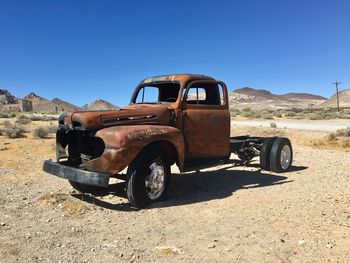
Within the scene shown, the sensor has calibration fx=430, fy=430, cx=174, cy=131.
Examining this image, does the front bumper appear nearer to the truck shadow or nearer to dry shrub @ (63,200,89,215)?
dry shrub @ (63,200,89,215)

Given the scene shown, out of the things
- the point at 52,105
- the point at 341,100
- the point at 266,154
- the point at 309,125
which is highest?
the point at 52,105

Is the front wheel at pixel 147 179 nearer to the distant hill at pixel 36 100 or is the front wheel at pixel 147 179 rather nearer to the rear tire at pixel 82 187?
the rear tire at pixel 82 187

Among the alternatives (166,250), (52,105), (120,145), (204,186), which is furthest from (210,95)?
(52,105)

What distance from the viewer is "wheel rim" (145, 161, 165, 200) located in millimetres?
6848

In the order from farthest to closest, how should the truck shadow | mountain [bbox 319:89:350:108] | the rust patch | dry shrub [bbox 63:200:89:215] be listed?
mountain [bbox 319:89:350:108]
the truck shadow
dry shrub [bbox 63:200:89:215]
the rust patch

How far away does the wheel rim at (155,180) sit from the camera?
6.85 meters

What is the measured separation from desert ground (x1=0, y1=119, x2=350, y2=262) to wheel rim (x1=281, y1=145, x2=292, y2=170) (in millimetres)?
753

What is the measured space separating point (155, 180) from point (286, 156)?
4.56 meters

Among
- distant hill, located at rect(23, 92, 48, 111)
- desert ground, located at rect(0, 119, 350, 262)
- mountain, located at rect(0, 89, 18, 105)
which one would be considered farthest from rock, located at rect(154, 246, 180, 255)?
mountain, located at rect(0, 89, 18, 105)

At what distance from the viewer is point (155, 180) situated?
6.95 m

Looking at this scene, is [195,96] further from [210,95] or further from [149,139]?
[149,139]

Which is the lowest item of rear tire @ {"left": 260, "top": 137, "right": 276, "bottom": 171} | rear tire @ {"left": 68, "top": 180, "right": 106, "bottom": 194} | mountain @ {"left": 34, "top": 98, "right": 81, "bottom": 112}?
rear tire @ {"left": 68, "top": 180, "right": 106, "bottom": 194}

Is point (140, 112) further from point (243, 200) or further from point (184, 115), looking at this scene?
point (243, 200)

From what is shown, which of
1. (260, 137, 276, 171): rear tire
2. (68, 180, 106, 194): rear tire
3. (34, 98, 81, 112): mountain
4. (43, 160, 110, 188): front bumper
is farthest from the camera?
(34, 98, 81, 112): mountain
